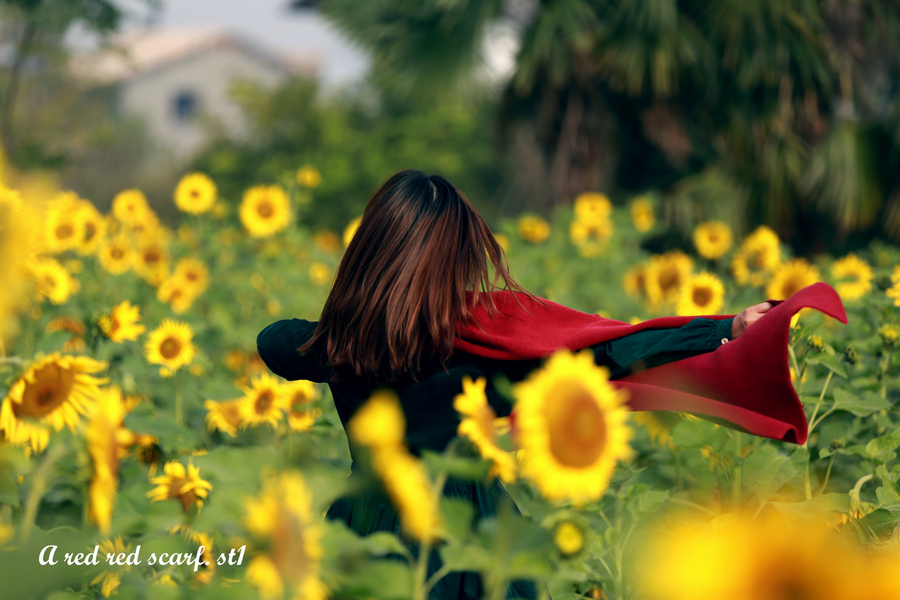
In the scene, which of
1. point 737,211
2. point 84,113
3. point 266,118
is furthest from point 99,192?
point 737,211

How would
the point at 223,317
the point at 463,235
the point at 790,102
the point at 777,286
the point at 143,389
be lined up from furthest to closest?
the point at 790,102 < the point at 223,317 < the point at 777,286 < the point at 143,389 < the point at 463,235

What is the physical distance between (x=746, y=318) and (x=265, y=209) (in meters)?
2.80

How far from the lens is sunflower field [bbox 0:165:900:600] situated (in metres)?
0.55

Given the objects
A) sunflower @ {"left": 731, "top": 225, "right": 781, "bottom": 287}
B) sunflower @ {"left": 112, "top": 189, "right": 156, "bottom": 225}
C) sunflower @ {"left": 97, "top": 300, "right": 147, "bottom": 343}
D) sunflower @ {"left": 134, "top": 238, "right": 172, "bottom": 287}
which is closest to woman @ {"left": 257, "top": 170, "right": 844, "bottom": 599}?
sunflower @ {"left": 97, "top": 300, "right": 147, "bottom": 343}

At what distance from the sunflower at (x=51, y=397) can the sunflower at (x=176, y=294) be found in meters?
2.26

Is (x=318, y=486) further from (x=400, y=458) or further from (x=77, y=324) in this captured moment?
(x=77, y=324)

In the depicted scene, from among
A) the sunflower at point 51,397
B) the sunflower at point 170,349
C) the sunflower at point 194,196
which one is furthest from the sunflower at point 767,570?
the sunflower at point 194,196

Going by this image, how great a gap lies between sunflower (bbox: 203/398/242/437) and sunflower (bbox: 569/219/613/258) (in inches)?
108

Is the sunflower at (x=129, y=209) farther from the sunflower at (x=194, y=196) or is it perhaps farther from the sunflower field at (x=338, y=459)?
the sunflower at (x=194, y=196)

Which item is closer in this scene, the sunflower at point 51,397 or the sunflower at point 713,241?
the sunflower at point 51,397

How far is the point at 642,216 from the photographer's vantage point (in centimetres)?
453

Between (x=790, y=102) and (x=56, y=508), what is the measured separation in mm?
5123

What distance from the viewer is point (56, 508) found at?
1.61 meters

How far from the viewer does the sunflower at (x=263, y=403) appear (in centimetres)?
175
